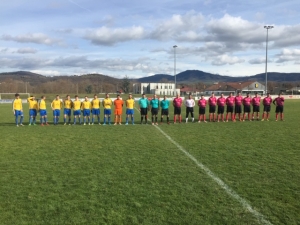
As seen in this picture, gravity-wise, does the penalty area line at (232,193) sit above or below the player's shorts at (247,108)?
below

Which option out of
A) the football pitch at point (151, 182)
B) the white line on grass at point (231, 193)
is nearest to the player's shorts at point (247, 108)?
the football pitch at point (151, 182)

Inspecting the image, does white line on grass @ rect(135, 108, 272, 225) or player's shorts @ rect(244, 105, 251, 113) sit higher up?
player's shorts @ rect(244, 105, 251, 113)

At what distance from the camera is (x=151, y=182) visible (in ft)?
20.2

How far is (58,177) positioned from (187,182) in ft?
9.47

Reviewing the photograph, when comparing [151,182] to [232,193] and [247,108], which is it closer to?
[232,193]

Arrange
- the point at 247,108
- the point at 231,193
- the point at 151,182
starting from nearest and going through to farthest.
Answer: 1. the point at 231,193
2. the point at 151,182
3. the point at 247,108

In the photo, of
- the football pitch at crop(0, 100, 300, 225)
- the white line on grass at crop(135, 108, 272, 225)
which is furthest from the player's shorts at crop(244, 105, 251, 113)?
the white line on grass at crop(135, 108, 272, 225)

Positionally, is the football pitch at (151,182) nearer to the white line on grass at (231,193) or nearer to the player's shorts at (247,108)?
the white line on grass at (231,193)

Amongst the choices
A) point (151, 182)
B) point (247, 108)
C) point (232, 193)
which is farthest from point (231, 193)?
point (247, 108)

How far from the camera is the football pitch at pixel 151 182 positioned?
4.61m

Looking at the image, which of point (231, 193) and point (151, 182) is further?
point (151, 182)

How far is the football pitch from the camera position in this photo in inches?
181

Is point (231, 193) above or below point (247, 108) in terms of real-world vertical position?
below

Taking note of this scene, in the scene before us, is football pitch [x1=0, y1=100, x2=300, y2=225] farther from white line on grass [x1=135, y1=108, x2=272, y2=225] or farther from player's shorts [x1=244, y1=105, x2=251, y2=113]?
player's shorts [x1=244, y1=105, x2=251, y2=113]
